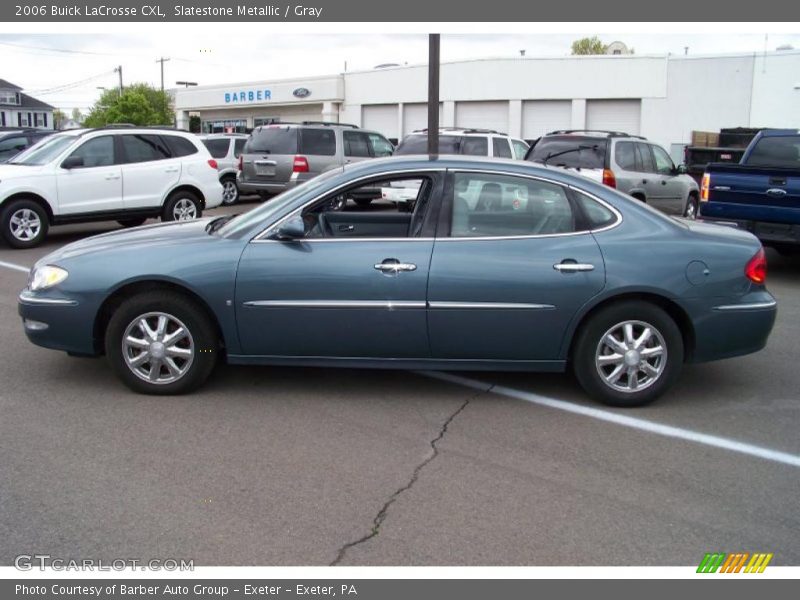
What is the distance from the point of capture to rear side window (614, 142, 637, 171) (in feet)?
43.3

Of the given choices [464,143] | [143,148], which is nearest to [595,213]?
[143,148]

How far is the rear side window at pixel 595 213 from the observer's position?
17.7 ft

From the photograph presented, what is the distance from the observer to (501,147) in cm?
1550

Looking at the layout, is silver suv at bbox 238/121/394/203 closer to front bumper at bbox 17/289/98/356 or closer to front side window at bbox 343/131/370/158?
front side window at bbox 343/131/370/158

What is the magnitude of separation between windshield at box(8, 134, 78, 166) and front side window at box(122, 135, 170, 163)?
2.68 ft

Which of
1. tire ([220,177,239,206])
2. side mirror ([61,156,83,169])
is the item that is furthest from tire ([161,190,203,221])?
tire ([220,177,239,206])

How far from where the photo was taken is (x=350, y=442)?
15.7ft

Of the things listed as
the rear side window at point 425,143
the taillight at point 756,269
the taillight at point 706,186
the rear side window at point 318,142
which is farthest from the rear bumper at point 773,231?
the rear side window at point 318,142

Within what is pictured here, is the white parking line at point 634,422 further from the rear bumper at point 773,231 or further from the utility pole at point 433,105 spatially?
the utility pole at point 433,105

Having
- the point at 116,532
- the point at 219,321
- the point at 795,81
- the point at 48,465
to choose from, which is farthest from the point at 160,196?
the point at 795,81

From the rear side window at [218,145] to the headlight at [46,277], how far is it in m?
15.2

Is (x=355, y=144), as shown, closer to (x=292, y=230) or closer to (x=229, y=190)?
(x=229, y=190)

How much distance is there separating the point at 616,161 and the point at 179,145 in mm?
7294

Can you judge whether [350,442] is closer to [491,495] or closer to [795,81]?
[491,495]
